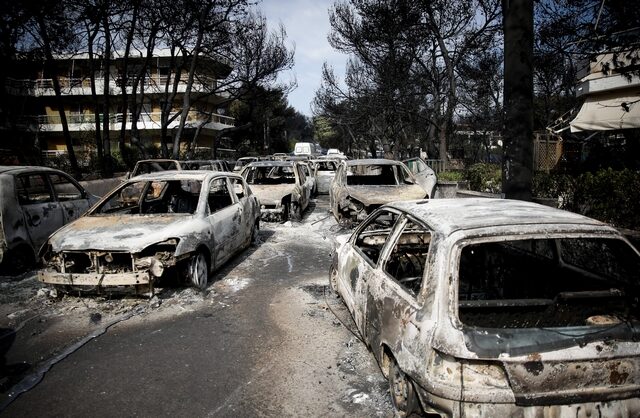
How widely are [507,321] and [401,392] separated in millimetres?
847

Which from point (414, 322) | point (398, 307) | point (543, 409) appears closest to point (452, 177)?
point (398, 307)

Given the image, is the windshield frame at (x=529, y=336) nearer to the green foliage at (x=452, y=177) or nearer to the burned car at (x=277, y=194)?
the burned car at (x=277, y=194)

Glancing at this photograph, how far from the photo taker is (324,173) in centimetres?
1928

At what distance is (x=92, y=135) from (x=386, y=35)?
798 inches

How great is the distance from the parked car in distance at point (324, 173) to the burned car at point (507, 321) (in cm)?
1542

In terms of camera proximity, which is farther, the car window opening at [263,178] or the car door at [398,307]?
the car window opening at [263,178]

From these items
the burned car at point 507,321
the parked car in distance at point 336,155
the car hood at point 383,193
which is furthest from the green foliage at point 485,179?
the parked car in distance at point 336,155

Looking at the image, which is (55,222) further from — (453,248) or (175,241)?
(453,248)

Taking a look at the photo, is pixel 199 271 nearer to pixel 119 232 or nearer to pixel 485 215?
pixel 119 232

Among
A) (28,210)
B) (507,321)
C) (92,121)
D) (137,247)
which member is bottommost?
(507,321)

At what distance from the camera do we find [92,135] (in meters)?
27.8

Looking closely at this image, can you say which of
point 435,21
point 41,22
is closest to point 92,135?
point 41,22

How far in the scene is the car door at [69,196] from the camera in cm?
734

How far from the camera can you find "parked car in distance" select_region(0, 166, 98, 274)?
6.08 metres
